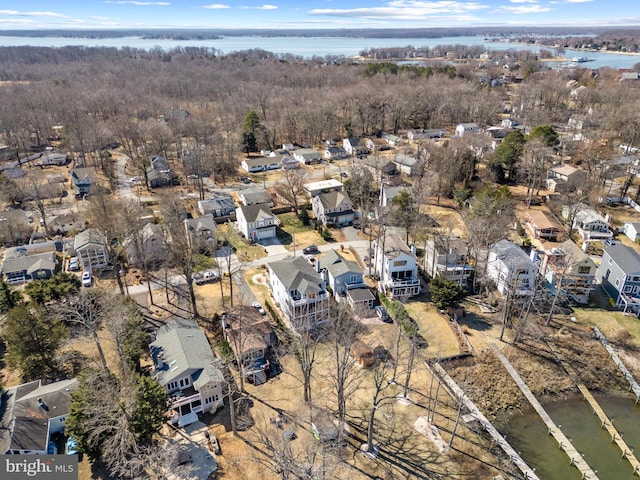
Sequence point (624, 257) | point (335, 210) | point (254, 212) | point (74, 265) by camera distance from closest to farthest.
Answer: point (624, 257) < point (74, 265) < point (254, 212) < point (335, 210)

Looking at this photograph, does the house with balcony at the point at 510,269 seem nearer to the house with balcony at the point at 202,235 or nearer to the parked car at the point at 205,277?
the parked car at the point at 205,277

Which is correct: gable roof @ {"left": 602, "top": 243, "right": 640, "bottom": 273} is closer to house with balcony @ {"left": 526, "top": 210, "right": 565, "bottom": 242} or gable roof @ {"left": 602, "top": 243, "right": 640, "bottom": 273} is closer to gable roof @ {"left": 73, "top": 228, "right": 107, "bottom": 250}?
house with balcony @ {"left": 526, "top": 210, "right": 565, "bottom": 242}

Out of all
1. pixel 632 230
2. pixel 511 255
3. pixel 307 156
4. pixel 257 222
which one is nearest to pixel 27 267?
pixel 257 222

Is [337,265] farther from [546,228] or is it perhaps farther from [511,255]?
[546,228]

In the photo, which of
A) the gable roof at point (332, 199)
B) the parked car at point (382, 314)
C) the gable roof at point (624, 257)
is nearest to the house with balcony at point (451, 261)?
the parked car at point (382, 314)

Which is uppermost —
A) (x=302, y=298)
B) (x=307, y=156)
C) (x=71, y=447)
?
(x=307, y=156)

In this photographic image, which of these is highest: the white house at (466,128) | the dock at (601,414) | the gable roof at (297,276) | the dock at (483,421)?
the white house at (466,128)
